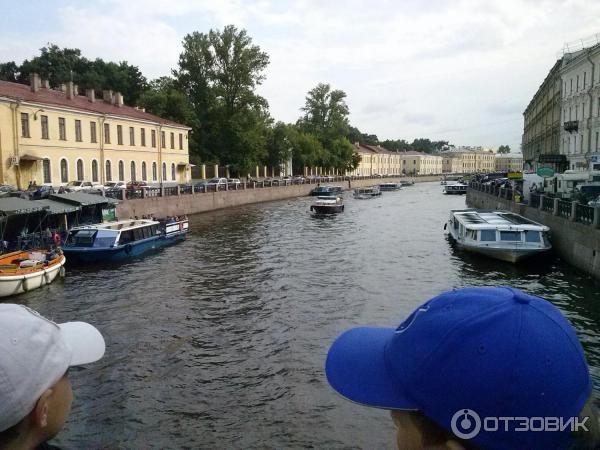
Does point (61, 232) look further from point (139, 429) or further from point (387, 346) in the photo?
point (387, 346)

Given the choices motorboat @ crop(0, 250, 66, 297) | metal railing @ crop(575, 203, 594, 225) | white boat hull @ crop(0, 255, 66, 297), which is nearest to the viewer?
white boat hull @ crop(0, 255, 66, 297)

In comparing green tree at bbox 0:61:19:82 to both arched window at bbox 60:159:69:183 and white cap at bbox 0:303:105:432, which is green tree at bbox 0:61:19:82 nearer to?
arched window at bbox 60:159:69:183

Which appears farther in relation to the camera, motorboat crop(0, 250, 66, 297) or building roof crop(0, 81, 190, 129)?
building roof crop(0, 81, 190, 129)

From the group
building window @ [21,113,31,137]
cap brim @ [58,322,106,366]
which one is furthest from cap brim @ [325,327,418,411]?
building window @ [21,113,31,137]

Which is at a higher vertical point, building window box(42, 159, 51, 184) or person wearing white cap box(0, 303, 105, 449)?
building window box(42, 159, 51, 184)

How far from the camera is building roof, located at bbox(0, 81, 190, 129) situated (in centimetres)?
3549

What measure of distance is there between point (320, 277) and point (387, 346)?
17.6 metres

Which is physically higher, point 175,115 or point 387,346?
point 175,115

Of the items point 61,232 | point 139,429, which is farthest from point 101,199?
point 139,429

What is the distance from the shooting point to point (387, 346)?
1.63 m

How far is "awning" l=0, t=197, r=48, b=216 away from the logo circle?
2224cm

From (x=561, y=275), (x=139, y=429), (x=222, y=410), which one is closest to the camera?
(x=139, y=429)

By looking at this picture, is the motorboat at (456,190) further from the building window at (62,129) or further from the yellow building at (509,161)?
the yellow building at (509,161)

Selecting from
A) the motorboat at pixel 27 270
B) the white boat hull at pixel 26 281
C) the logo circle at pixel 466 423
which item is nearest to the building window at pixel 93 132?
the motorboat at pixel 27 270
